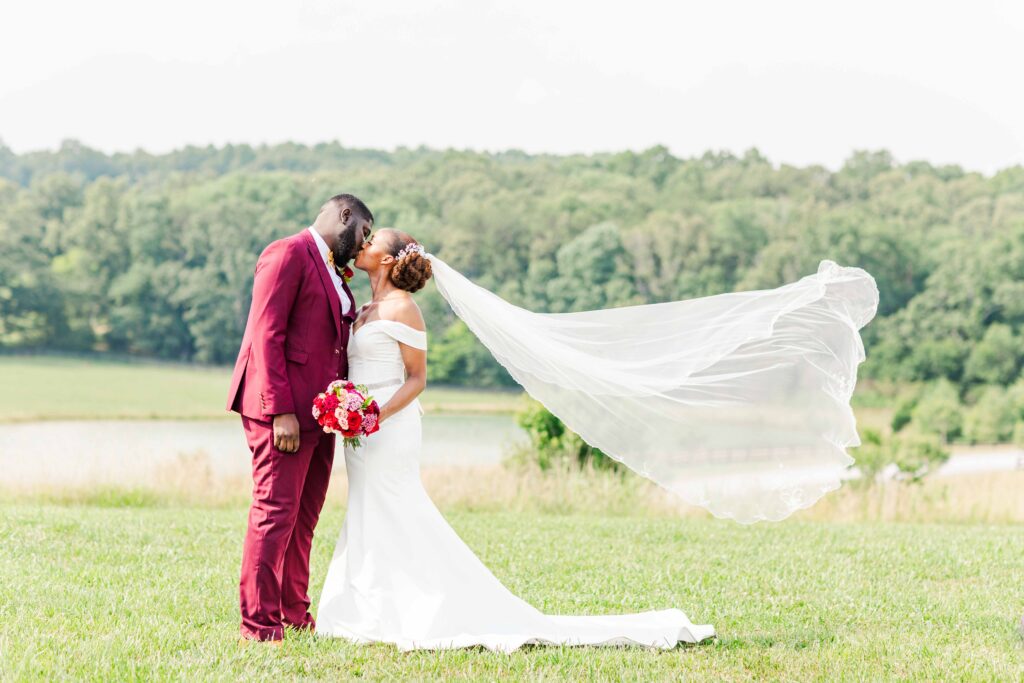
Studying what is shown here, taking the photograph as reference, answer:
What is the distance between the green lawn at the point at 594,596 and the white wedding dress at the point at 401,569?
17 centimetres

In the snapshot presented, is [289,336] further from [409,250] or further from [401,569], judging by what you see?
[401,569]

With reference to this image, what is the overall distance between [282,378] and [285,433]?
10.7 inches

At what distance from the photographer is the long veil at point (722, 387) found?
250 inches

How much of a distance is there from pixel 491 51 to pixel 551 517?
7832 centimetres

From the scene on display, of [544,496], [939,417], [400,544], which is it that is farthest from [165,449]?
[939,417]

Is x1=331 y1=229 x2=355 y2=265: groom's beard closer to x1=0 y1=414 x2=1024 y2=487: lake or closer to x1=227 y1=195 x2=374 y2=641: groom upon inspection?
x1=227 y1=195 x2=374 y2=641: groom

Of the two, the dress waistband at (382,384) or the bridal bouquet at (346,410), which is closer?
the bridal bouquet at (346,410)

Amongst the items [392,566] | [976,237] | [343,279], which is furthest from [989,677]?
[976,237]

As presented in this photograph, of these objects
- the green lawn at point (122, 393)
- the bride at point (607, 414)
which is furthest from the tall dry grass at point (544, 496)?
the green lawn at point (122, 393)

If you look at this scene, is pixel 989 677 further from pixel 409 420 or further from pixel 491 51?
pixel 491 51

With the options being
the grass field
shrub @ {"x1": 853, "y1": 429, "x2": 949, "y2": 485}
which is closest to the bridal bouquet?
shrub @ {"x1": 853, "y1": 429, "x2": 949, "y2": 485}

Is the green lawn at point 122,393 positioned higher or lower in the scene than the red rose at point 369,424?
lower

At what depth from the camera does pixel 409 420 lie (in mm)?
5852

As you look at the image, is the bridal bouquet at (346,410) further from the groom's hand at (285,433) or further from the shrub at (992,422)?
the shrub at (992,422)
